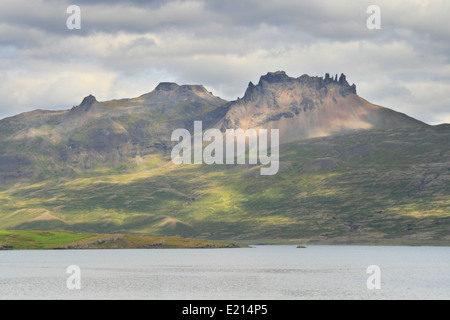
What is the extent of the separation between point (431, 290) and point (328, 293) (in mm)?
23485

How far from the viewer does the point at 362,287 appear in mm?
141250

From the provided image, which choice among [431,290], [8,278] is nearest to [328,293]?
[431,290]
